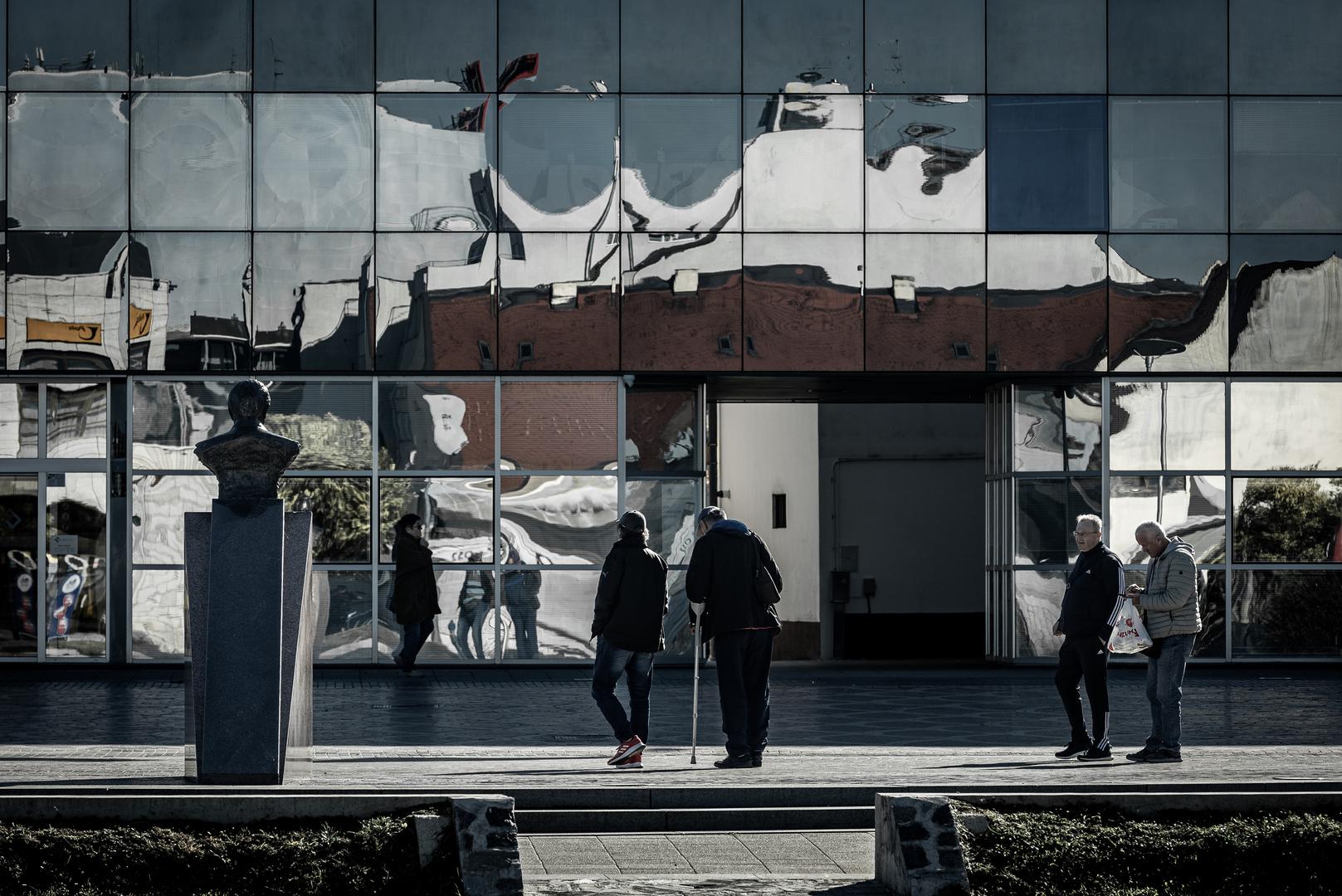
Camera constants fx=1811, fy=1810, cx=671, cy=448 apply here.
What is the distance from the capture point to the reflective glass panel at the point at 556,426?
20.6 meters

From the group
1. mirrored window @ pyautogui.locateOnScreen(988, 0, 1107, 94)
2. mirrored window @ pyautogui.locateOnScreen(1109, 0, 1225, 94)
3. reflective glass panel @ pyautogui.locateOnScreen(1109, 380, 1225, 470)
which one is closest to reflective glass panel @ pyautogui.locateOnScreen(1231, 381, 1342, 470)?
reflective glass panel @ pyautogui.locateOnScreen(1109, 380, 1225, 470)

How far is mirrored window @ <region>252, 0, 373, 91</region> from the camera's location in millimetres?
20391

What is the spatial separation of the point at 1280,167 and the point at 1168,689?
35.2ft

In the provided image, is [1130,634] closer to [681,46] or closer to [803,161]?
[803,161]

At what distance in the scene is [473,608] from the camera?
20500 millimetres

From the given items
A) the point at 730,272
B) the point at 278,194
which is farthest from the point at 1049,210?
the point at 278,194

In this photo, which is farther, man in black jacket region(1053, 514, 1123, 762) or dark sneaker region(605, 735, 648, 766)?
man in black jacket region(1053, 514, 1123, 762)

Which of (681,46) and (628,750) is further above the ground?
(681,46)

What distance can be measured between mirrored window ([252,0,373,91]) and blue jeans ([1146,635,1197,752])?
471 inches

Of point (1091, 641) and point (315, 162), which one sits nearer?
point (1091, 641)

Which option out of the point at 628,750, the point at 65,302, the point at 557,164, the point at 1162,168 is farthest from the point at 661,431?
the point at 628,750

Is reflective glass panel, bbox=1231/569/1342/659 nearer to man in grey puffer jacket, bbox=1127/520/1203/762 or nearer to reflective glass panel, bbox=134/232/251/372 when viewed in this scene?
man in grey puffer jacket, bbox=1127/520/1203/762

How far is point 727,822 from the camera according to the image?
9.80 metres

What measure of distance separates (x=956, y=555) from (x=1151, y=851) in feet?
72.0
